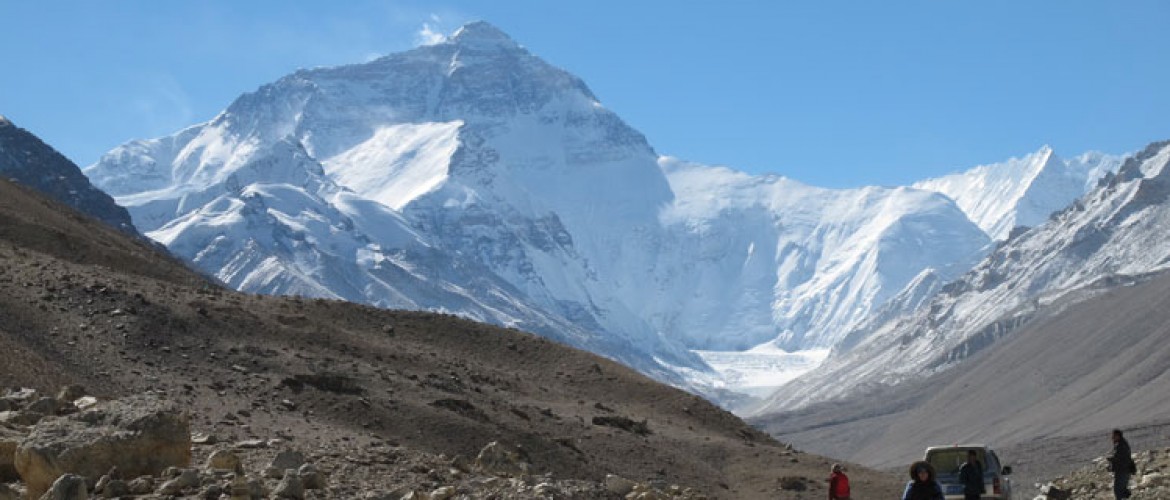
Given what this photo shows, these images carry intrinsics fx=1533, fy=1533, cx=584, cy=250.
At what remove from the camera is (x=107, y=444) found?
18953mm

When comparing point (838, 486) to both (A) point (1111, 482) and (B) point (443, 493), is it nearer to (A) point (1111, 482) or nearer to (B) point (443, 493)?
(A) point (1111, 482)

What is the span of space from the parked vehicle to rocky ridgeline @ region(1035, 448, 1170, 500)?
1.43 metres

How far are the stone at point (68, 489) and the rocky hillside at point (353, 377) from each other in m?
14.4

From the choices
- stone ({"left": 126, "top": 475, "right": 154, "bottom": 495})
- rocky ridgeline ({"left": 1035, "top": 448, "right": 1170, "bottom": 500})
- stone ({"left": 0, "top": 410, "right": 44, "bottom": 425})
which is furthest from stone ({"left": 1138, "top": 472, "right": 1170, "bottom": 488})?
stone ({"left": 0, "top": 410, "right": 44, "bottom": 425})

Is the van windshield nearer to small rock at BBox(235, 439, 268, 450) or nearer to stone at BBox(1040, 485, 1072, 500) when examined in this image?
stone at BBox(1040, 485, 1072, 500)

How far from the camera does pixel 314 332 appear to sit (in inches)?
2096

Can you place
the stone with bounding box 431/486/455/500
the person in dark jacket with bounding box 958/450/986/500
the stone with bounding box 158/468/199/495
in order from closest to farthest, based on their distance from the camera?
the stone with bounding box 158/468/199/495
the stone with bounding box 431/486/455/500
the person in dark jacket with bounding box 958/450/986/500

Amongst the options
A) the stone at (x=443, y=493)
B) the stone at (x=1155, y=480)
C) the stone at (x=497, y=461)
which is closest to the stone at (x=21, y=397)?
the stone at (x=443, y=493)

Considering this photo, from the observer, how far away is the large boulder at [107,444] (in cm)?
1852

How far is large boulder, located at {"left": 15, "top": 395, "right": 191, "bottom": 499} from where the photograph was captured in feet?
60.7

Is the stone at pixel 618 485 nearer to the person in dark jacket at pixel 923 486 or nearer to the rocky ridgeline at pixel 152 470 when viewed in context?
the rocky ridgeline at pixel 152 470

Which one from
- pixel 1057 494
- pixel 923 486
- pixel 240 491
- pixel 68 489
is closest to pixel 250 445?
pixel 240 491

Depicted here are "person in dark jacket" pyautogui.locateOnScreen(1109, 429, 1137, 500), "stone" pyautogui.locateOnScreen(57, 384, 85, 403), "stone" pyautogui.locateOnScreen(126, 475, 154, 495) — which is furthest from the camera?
"person in dark jacket" pyautogui.locateOnScreen(1109, 429, 1137, 500)

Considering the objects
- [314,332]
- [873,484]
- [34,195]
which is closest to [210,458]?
[314,332]
